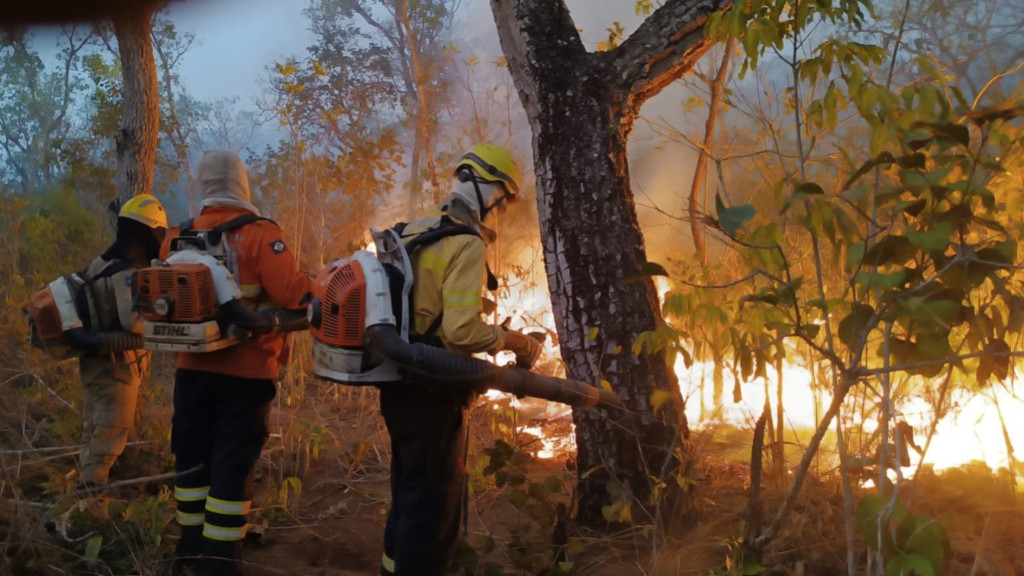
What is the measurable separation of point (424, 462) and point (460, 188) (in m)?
1.06

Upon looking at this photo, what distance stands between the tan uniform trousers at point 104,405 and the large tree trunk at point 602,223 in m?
2.54

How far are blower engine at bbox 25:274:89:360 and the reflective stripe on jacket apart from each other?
2.39 metres

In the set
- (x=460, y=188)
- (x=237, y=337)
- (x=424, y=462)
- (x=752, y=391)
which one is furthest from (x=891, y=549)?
(x=752, y=391)

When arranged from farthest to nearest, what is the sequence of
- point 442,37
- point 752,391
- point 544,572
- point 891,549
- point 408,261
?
point 442,37, point 752,391, point 544,572, point 408,261, point 891,549

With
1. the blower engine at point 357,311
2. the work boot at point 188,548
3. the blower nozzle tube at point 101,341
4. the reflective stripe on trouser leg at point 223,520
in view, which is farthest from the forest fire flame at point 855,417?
the blower nozzle tube at point 101,341

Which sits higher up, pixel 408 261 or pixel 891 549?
pixel 408 261

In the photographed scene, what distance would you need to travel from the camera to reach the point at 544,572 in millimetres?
3324

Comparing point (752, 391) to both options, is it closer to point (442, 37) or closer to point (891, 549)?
point (891, 549)

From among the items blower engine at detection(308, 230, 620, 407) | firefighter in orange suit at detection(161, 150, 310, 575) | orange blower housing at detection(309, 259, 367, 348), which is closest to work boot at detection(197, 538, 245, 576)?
firefighter in orange suit at detection(161, 150, 310, 575)

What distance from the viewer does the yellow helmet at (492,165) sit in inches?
118

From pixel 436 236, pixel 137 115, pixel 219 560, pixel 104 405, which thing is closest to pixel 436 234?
pixel 436 236

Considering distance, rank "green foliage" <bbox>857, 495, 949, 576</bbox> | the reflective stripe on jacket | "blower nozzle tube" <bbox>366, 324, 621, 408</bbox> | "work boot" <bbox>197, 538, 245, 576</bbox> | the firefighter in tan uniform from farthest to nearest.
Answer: the firefighter in tan uniform → "work boot" <bbox>197, 538, 245, 576</bbox> → the reflective stripe on jacket → "blower nozzle tube" <bbox>366, 324, 621, 408</bbox> → "green foliage" <bbox>857, 495, 949, 576</bbox>

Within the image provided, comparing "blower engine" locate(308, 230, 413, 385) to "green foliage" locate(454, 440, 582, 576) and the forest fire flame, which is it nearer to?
"green foliage" locate(454, 440, 582, 576)

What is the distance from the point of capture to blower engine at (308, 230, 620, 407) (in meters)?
2.67
